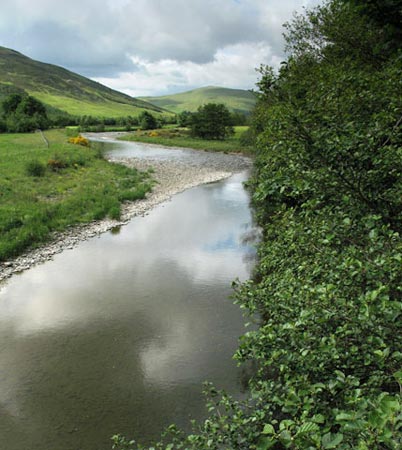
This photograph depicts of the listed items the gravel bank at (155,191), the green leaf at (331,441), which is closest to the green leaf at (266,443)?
the green leaf at (331,441)

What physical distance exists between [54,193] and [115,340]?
19280mm

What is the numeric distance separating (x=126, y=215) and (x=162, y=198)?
6.05 m

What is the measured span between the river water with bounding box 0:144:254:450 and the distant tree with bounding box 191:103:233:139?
7909cm

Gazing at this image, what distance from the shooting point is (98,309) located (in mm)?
12758

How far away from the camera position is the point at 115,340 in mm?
10961

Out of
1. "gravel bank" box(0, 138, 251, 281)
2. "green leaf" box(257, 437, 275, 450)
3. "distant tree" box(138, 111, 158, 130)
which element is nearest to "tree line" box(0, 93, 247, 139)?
"distant tree" box(138, 111, 158, 130)

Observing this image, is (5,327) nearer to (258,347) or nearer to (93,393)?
(93,393)

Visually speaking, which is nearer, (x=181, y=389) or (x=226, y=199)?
(x=181, y=389)

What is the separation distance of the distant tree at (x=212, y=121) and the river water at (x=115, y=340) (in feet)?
259

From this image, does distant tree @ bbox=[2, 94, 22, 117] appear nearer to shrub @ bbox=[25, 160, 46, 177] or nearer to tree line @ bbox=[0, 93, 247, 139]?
tree line @ bbox=[0, 93, 247, 139]

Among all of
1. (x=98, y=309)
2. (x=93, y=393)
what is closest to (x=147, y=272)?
(x=98, y=309)

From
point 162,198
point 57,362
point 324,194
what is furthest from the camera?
point 162,198

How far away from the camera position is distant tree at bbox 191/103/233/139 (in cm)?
9381

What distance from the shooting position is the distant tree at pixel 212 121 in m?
93.8
